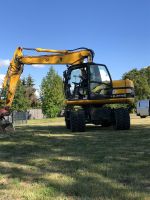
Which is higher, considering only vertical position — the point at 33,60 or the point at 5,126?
the point at 33,60

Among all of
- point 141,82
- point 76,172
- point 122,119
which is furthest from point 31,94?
point 76,172

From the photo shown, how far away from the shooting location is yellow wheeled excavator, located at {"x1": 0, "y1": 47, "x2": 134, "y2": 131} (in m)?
19.3

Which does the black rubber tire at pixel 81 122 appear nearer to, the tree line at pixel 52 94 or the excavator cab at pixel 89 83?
the excavator cab at pixel 89 83

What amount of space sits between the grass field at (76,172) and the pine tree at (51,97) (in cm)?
6591

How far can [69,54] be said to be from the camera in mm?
22500

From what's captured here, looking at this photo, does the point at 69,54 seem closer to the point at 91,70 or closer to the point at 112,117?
the point at 91,70

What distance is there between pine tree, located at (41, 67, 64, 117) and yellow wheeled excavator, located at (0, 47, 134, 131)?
56.4 metres

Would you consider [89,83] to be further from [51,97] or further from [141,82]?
[141,82]

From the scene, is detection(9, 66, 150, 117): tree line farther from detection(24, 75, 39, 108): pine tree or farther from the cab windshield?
the cab windshield

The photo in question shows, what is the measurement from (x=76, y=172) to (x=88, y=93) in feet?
38.5

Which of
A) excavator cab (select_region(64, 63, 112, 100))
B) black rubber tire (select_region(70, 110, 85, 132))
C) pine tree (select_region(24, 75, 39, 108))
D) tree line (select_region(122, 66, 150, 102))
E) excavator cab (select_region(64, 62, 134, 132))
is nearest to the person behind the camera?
black rubber tire (select_region(70, 110, 85, 132))

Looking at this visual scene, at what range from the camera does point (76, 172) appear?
27.6 feet

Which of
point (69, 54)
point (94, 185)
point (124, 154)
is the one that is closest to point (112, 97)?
point (69, 54)

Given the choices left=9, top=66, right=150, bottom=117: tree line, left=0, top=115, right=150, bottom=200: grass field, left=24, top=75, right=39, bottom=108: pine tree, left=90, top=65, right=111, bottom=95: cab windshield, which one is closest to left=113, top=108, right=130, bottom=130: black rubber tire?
left=90, top=65, right=111, bottom=95: cab windshield
